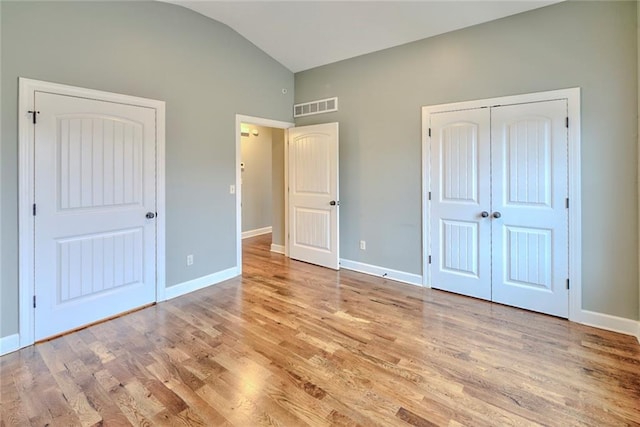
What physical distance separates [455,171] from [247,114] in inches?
105

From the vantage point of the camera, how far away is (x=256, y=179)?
7.34m

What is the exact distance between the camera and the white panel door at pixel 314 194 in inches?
177

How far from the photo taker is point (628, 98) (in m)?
2.64

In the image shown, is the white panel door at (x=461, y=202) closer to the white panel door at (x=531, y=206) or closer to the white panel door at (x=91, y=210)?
the white panel door at (x=531, y=206)

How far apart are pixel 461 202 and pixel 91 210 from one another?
3.63 m

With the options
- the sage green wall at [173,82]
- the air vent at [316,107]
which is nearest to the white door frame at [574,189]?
the air vent at [316,107]

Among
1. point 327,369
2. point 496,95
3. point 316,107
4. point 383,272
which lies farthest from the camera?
point 316,107

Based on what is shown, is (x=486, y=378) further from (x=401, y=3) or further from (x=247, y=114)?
(x=247, y=114)

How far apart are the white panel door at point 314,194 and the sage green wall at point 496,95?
0.56 feet

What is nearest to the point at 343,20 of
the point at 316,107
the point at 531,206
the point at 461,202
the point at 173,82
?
the point at 316,107

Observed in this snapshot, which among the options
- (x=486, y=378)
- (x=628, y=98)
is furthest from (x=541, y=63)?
(x=486, y=378)

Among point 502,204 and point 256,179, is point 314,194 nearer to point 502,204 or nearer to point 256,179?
point 502,204

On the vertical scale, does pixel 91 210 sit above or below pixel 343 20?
below

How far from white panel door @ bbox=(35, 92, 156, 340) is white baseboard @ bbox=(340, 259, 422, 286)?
95.9 inches
